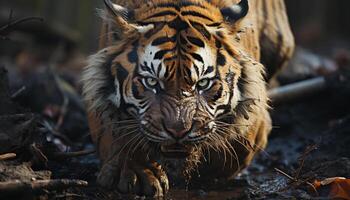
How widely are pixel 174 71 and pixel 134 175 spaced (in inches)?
29.7

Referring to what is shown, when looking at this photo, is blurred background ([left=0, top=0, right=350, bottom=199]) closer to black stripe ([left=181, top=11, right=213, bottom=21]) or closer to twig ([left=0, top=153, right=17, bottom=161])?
twig ([left=0, top=153, right=17, bottom=161])

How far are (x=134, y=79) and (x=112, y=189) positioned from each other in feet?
2.33

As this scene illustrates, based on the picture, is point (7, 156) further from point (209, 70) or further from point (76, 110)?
point (76, 110)

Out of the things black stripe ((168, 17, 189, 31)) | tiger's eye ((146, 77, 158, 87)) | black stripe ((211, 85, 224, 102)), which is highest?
black stripe ((168, 17, 189, 31))

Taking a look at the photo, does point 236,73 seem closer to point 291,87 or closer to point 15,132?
point 15,132

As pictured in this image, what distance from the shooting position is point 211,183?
196 inches

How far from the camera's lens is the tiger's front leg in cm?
435

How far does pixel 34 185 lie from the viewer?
3.62 m

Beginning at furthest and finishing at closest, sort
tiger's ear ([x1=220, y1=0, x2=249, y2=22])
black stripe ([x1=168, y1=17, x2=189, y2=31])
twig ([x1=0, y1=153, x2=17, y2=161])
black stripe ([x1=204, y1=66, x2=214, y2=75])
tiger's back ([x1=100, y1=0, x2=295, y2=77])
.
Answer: tiger's back ([x1=100, y1=0, x2=295, y2=77]), tiger's ear ([x1=220, y1=0, x2=249, y2=22]), black stripe ([x1=168, y1=17, x2=189, y2=31]), black stripe ([x1=204, y1=66, x2=214, y2=75]), twig ([x1=0, y1=153, x2=17, y2=161])

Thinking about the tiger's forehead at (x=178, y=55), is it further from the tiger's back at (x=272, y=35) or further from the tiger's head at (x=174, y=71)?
the tiger's back at (x=272, y=35)

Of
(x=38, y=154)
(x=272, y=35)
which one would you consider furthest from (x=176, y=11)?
(x=272, y=35)

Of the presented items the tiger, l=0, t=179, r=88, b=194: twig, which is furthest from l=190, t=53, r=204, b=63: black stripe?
l=0, t=179, r=88, b=194: twig

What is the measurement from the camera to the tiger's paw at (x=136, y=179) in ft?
14.3

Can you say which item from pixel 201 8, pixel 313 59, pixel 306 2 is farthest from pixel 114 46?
pixel 306 2
